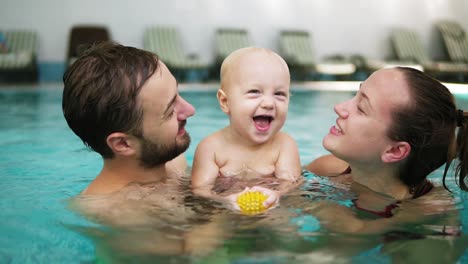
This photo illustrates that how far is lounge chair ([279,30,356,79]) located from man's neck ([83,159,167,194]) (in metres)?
10.4

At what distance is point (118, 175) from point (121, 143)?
23 centimetres

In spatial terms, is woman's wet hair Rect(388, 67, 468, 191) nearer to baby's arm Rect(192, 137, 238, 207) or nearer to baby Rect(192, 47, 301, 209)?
baby Rect(192, 47, 301, 209)

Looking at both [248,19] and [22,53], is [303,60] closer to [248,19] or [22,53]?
[248,19]

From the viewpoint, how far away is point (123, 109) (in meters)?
2.24

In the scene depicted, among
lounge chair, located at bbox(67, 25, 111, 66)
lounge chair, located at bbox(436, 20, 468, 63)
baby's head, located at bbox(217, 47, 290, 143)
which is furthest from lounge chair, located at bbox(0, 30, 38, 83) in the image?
lounge chair, located at bbox(436, 20, 468, 63)

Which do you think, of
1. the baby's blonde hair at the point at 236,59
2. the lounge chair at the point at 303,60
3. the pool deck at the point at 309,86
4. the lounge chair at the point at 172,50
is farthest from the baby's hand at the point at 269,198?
the lounge chair at the point at 303,60

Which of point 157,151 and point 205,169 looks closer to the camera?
point 157,151

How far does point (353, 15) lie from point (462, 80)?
332 centimetres

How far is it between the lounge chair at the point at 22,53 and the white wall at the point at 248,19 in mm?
328

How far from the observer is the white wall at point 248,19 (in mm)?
12195

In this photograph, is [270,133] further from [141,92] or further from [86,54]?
[86,54]

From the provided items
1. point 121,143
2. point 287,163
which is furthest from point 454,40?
point 121,143

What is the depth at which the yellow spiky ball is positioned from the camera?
221 cm

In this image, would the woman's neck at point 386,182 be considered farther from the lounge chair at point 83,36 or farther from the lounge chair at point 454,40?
the lounge chair at point 454,40
